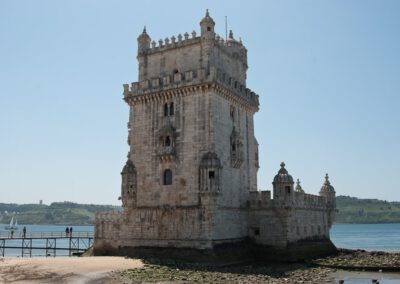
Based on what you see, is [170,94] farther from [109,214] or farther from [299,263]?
[299,263]

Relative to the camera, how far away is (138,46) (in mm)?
43750

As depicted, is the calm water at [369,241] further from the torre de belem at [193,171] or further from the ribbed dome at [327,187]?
the torre de belem at [193,171]

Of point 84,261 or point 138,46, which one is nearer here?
point 84,261

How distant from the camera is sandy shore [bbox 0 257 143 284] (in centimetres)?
2888

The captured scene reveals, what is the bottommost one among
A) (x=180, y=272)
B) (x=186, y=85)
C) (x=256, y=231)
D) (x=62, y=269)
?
(x=180, y=272)

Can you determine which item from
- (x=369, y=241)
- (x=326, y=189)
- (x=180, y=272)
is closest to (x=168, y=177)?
(x=180, y=272)

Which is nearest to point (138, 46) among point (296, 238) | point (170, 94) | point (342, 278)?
point (170, 94)

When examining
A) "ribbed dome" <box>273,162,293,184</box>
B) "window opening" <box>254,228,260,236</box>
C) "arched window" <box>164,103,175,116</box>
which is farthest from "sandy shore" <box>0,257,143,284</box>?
"ribbed dome" <box>273,162,293,184</box>

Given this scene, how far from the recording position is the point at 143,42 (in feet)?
143

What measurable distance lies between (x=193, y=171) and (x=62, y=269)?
12.4 m

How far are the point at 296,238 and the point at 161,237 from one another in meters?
12.3

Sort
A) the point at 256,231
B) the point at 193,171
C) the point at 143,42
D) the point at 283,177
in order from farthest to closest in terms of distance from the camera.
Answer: the point at 143,42, the point at 256,231, the point at 283,177, the point at 193,171

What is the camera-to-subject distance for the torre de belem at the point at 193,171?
122ft

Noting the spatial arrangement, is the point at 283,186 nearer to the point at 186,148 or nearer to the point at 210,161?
the point at 210,161
